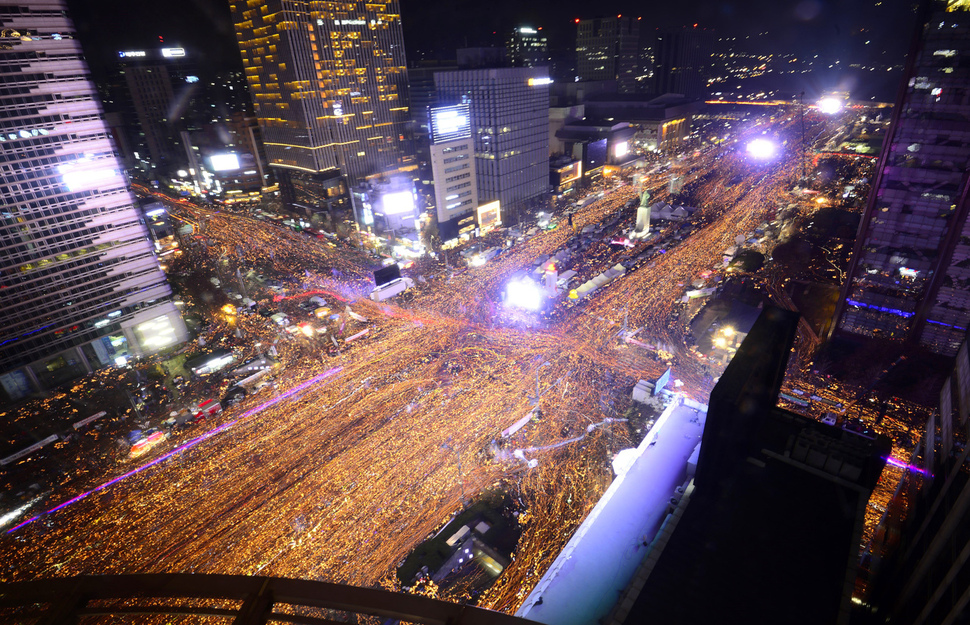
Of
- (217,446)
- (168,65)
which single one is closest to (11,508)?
(217,446)

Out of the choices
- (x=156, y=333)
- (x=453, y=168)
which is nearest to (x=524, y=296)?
(x=453, y=168)

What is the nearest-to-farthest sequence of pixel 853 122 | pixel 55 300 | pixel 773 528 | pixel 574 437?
pixel 773 528, pixel 574 437, pixel 55 300, pixel 853 122

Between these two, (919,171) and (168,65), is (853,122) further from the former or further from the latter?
(168,65)

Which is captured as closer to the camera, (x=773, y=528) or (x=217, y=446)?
(x=773, y=528)

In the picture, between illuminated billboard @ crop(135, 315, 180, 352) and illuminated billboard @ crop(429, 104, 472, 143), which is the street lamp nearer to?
illuminated billboard @ crop(135, 315, 180, 352)

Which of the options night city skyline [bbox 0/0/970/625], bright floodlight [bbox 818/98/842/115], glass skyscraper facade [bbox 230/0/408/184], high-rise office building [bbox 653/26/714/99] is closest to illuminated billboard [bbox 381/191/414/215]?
night city skyline [bbox 0/0/970/625]

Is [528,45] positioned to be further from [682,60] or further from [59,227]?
[59,227]

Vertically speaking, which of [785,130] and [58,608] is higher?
[58,608]
